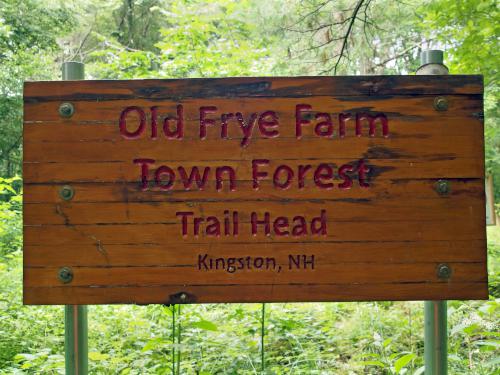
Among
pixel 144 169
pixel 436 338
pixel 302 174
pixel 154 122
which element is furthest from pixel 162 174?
pixel 436 338

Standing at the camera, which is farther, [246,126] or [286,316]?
[286,316]

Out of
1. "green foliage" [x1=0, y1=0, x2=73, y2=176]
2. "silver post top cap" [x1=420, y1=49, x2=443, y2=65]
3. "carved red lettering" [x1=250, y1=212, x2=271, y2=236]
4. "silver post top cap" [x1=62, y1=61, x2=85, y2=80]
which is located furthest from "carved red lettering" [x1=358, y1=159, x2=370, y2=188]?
"green foliage" [x1=0, y1=0, x2=73, y2=176]

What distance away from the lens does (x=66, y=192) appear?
4.80 feet

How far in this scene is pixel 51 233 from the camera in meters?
1.46

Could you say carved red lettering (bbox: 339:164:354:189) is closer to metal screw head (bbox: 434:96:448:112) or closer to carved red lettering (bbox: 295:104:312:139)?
carved red lettering (bbox: 295:104:312:139)

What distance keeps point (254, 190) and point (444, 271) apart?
643mm

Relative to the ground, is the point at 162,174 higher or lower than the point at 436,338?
higher

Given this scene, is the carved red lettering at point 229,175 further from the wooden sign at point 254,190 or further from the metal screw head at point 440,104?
the metal screw head at point 440,104

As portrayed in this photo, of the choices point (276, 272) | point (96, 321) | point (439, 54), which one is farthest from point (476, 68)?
point (96, 321)

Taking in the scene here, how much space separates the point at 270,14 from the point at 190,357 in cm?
507

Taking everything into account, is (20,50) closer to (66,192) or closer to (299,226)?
(66,192)

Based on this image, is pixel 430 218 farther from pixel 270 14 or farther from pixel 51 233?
pixel 270 14

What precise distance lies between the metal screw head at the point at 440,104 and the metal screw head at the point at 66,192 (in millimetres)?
1170

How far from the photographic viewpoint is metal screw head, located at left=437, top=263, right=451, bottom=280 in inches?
57.7
